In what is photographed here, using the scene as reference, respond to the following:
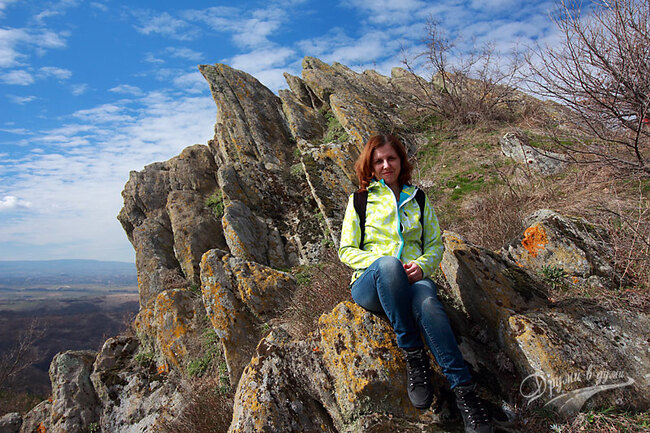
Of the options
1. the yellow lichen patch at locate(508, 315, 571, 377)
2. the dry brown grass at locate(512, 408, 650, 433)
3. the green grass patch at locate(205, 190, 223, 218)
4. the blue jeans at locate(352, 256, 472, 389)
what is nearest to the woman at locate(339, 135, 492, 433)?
the blue jeans at locate(352, 256, 472, 389)

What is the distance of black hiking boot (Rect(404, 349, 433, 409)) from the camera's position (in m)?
2.74

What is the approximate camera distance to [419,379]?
280cm

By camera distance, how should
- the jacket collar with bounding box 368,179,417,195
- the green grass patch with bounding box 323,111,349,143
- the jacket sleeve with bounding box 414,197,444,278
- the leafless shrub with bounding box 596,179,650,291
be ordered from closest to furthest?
the jacket sleeve with bounding box 414,197,444,278
the jacket collar with bounding box 368,179,417,195
the leafless shrub with bounding box 596,179,650,291
the green grass patch with bounding box 323,111,349,143

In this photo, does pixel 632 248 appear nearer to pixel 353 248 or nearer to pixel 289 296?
pixel 353 248

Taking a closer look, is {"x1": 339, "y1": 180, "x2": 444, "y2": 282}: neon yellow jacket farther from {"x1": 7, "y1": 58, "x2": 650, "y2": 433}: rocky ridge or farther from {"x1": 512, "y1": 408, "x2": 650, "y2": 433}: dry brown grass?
{"x1": 512, "y1": 408, "x2": 650, "y2": 433}: dry brown grass

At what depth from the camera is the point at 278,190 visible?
10.4m

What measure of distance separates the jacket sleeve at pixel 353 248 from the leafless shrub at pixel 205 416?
10.6 feet

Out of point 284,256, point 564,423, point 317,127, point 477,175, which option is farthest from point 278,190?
point 564,423

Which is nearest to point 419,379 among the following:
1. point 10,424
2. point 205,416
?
point 205,416

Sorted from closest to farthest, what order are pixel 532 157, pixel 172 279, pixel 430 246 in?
pixel 430 246
pixel 532 157
pixel 172 279

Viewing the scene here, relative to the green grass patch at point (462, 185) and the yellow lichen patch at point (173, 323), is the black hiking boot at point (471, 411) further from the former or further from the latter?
the yellow lichen patch at point (173, 323)

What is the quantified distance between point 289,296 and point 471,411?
455 cm

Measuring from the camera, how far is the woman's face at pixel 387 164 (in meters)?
3.63

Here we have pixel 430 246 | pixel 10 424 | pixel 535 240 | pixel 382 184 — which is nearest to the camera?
pixel 430 246
